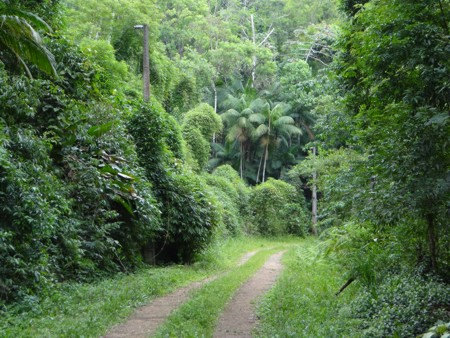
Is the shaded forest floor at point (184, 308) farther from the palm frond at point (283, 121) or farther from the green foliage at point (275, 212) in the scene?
the palm frond at point (283, 121)

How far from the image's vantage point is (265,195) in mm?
37188

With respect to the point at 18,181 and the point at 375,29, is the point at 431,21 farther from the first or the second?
the point at 18,181

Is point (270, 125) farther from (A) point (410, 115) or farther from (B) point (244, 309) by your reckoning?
(A) point (410, 115)

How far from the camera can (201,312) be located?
30.1 feet

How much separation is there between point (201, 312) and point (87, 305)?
2.00 m

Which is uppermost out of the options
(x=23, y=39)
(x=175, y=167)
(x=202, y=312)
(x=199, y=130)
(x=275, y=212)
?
(x=23, y=39)

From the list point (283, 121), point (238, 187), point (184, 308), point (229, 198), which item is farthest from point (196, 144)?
point (184, 308)

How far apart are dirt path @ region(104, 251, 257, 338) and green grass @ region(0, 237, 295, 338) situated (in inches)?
6.4

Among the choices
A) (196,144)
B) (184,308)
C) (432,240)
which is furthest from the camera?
(196,144)

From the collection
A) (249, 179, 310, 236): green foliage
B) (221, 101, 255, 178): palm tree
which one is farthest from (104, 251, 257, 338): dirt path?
(221, 101, 255, 178): palm tree

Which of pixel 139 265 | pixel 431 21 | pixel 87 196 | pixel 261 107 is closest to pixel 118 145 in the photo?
pixel 87 196

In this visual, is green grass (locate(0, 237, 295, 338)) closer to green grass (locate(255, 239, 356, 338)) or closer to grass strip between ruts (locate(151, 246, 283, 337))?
grass strip between ruts (locate(151, 246, 283, 337))

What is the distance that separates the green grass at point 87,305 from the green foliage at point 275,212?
2216cm

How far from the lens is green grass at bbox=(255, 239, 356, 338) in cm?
824
